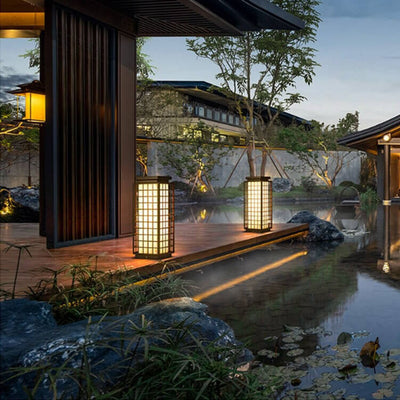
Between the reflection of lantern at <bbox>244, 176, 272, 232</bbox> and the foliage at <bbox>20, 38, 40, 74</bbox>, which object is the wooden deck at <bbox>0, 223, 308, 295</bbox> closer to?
the reflection of lantern at <bbox>244, 176, 272, 232</bbox>

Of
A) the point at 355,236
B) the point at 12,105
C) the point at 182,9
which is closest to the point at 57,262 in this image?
the point at 182,9

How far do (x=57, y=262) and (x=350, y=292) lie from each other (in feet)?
9.33

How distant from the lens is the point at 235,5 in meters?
6.97

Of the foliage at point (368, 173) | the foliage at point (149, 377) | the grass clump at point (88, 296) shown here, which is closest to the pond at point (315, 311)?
the foliage at point (149, 377)

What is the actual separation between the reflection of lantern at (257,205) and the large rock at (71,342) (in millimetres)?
4920

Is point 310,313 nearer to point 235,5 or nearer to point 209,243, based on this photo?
point 209,243

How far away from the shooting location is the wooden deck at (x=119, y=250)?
15.6ft

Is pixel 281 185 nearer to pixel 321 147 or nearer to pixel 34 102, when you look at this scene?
pixel 321 147

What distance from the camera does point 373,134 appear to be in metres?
10.6

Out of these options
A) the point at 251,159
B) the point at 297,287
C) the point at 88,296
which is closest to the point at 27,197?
the point at 297,287

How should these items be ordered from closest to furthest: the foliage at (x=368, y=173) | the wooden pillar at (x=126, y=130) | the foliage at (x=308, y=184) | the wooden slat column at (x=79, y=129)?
the wooden slat column at (x=79, y=129), the wooden pillar at (x=126, y=130), the foliage at (x=308, y=184), the foliage at (x=368, y=173)

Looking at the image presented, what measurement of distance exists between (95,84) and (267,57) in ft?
50.0

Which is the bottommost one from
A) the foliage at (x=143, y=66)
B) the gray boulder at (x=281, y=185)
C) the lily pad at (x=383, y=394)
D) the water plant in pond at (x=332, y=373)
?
the lily pad at (x=383, y=394)

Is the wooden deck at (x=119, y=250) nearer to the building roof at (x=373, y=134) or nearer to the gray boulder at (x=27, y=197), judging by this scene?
the gray boulder at (x=27, y=197)
